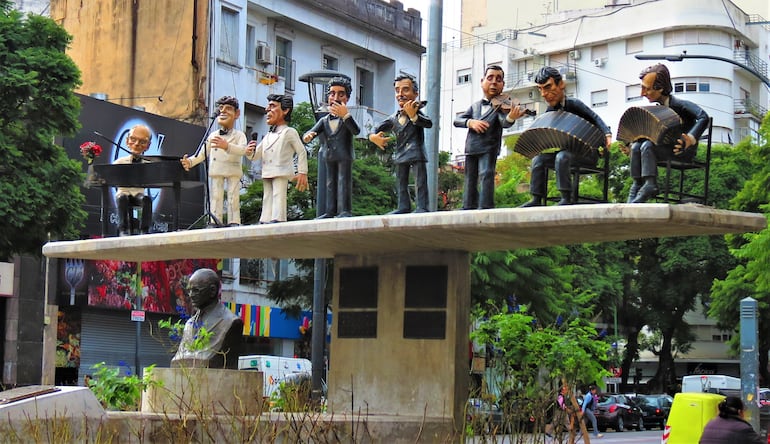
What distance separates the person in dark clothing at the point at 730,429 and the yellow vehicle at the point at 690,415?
5437mm

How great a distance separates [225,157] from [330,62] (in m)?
26.5

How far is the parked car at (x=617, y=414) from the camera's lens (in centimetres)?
4116

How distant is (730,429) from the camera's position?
37.2 ft

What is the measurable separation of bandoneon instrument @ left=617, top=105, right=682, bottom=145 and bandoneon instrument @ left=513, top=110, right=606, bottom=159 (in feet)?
1.02

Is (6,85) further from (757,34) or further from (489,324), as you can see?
(757,34)

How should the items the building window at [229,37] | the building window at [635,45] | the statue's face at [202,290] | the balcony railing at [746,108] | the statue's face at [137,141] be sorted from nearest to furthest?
the statue's face at [202,290], the statue's face at [137,141], the building window at [229,37], the building window at [635,45], the balcony railing at [746,108]

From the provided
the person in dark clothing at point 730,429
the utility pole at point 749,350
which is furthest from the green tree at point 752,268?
the person in dark clothing at point 730,429

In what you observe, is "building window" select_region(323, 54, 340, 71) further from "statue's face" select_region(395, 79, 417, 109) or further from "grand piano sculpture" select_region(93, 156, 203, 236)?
→ "statue's face" select_region(395, 79, 417, 109)

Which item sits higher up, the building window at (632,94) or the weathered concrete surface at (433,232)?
the building window at (632,94)

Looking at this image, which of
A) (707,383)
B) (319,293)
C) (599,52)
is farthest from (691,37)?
(319,293)

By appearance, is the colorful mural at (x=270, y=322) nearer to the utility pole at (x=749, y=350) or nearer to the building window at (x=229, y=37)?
the building window at (x=229, y=37)

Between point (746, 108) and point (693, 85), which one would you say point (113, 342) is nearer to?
point (693, 85)

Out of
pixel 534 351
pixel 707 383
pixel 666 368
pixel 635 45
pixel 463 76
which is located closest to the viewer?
pixel 534 351

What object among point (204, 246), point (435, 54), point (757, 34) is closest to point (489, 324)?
point (435, 54)
